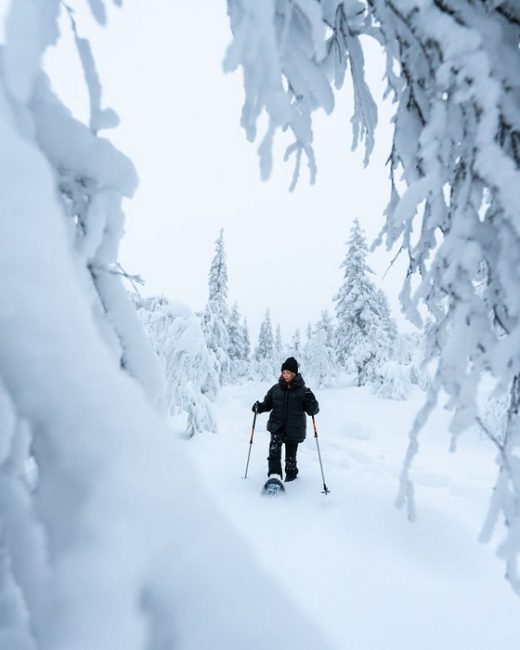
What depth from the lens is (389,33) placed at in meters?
1.50

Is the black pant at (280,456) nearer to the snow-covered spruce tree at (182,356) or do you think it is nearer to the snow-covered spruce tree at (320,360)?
the snow-covered spruce tree at (182,356)

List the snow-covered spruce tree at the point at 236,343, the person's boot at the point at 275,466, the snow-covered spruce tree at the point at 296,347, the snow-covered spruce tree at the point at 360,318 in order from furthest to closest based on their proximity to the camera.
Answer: the snow-covered spruce tree at the point at 236,343
the snow-covered spruce tree at the point at 296,347
the snow-covered spruce tree at the point at 360,318
the person's boot at the point at 275,466

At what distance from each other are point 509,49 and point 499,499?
4.92 feet

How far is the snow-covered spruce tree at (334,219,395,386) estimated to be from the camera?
28953mm

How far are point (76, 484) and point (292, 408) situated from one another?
645cm

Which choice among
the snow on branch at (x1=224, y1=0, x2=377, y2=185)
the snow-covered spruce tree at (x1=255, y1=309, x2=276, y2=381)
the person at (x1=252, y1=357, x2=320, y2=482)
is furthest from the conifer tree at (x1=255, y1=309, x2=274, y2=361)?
the snow on branch at (x1=224, y1=0, x2=377, y2=185)

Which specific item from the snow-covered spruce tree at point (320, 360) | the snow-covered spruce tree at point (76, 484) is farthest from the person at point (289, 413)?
the snow-covered spruce tree at point (320, 360)

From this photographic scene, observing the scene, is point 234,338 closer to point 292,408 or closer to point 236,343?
point 236,343

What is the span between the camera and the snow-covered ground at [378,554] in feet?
9.56

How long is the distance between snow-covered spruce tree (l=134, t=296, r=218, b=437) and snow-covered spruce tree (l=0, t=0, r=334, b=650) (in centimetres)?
902

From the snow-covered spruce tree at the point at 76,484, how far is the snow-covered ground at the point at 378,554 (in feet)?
0.33

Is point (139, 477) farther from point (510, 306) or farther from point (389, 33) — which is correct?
point (389, 33)

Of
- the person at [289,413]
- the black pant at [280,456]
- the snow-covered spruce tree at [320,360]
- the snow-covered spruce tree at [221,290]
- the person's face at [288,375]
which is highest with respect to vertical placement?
the person's face at [288,375]

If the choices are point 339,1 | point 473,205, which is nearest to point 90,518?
point 473,205
